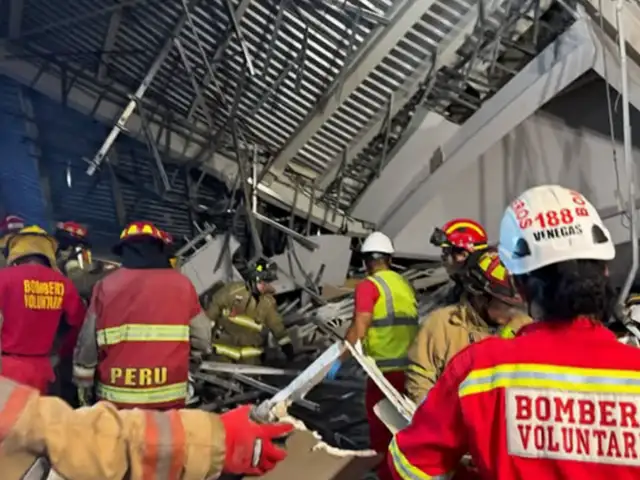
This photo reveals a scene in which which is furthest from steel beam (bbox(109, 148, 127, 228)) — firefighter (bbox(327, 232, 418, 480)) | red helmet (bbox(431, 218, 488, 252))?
red helmet (bbox(431, 218, 488, 252))

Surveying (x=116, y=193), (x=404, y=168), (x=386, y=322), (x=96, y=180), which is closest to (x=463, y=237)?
(x=386, y=322)

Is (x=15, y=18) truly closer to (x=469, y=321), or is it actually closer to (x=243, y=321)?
(x=243, y=321)

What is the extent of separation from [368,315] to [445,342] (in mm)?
1104

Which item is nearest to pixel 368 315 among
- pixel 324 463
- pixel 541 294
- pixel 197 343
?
pixel 197 343

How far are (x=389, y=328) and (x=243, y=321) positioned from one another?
1658 mm

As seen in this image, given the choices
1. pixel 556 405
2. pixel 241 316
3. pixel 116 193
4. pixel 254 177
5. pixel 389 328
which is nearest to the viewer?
pixel 556 405

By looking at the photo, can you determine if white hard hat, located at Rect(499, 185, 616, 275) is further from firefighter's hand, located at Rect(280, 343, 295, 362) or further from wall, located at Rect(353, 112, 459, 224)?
firefighter's hand, located at Rect(280, 343, 295, 362)

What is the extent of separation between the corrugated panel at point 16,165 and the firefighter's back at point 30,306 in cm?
291

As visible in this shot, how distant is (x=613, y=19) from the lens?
4.26 m

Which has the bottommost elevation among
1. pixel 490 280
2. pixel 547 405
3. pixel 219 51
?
pixel 547 405

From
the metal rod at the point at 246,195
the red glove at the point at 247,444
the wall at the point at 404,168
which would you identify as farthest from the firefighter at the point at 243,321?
the red glove at the point at 247,444

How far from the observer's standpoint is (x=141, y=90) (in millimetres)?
5391

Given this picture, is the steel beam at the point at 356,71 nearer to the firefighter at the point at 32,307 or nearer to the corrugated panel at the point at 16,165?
the corrugated panel at the point at 16,165

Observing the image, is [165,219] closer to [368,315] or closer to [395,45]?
[395,45]
